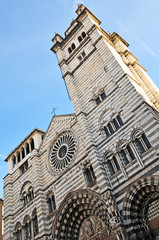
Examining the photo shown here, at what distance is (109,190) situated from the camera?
13125mm

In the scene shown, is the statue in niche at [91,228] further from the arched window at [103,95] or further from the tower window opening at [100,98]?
the arched window at [103,95]

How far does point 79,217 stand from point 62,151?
5.35 meters

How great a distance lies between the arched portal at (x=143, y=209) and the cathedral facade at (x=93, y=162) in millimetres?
46

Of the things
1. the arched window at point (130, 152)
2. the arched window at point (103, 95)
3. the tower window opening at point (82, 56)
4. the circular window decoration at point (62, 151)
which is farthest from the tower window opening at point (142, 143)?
the tower window opening at point (82, 56)

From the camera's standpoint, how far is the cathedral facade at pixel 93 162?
12375 millimetres

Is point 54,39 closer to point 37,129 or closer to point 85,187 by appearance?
point 37,129

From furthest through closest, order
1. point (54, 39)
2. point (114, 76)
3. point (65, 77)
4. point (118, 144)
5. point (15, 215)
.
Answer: point (54, 39)
point (65, 77)
point (15, 215)
point (114, 76)
point (118, 144)

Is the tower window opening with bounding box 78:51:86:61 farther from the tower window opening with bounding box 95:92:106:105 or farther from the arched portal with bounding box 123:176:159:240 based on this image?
the arched portal with bounding box 123:176:159:240

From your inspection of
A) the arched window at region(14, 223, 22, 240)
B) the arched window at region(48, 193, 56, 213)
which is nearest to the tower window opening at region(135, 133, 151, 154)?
the arched window at region(48, 193, 56, 213)

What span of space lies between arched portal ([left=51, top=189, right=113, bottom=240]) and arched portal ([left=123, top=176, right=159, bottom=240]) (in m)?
1.96

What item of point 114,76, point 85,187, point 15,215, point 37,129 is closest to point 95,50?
point 114,76

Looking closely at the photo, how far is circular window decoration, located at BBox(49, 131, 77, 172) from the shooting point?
17.9 meters

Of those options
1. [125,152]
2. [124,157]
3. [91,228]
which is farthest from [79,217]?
[125,152]

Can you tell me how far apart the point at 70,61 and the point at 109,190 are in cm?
1469
